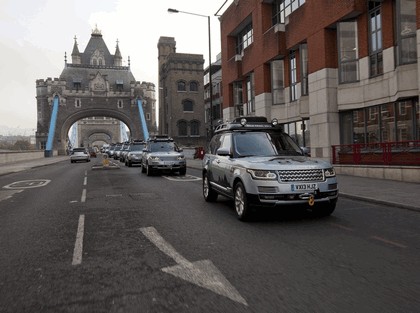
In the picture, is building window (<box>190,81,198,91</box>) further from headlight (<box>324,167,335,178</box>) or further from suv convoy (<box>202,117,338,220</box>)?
headlight (<box>324,167,335,178</box>)

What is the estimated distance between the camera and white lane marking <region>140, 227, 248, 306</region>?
3.75m

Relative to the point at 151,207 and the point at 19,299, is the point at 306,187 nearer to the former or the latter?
the point at 151,207

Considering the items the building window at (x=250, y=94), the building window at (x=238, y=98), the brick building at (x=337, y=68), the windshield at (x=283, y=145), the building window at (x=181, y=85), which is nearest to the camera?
the windshield at (x=283, y=145)

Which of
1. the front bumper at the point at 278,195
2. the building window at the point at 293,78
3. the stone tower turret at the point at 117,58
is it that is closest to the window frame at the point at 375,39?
the building window at the point at 293,78

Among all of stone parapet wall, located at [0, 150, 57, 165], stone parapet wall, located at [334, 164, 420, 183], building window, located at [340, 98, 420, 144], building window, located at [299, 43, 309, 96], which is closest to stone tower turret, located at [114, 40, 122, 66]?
stone parapet wall, located at [0, 150, 57, 165]

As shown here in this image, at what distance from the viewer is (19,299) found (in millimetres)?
3658

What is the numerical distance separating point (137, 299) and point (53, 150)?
76.3 meters

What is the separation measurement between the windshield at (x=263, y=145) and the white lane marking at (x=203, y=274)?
3.50 metres

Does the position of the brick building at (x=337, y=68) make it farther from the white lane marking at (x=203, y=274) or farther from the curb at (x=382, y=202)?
the white lane marking at (x=203, y=274)

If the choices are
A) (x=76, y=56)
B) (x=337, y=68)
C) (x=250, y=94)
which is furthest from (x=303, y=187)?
(x=76, y=56)

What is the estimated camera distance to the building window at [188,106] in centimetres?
6303

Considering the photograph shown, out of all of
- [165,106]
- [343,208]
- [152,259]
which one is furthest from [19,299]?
[165,106]

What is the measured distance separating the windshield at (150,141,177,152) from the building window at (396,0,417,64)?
457 inches

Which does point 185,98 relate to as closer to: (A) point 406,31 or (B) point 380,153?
(A) point 406,31
